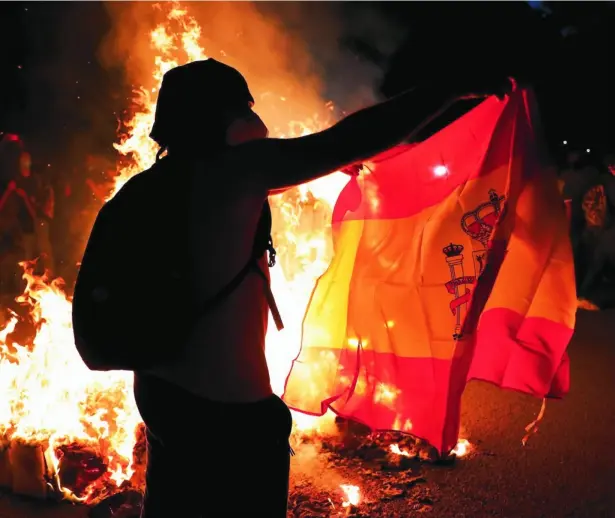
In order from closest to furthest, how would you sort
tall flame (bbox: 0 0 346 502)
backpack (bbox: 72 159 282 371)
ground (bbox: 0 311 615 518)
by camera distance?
backpack (bbox: 72 159 282 371) < ground (bbox: 0 311 615 518) < tall flame (bbox: 0 0 346 502)

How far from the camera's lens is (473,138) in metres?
2.83

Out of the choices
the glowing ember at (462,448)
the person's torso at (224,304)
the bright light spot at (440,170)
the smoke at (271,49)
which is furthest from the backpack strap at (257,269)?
the smoke at (271,49)

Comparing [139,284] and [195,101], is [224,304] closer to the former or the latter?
[139,284]

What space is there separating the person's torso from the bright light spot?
1.68 m

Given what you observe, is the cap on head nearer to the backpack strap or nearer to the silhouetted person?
the silhouetted person

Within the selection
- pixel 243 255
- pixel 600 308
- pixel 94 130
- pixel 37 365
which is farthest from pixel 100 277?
pixel 600 308

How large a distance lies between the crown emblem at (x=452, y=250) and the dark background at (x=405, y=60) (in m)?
0.74

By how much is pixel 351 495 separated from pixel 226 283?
2.65 meters

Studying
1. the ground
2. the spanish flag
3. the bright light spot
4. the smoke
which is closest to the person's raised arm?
the spanish flag

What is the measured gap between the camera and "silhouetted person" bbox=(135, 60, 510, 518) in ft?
4.77

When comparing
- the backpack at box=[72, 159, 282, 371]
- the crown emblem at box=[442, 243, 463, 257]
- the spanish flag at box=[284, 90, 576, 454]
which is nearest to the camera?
the backpack at box=[72, 159, 282, 371]

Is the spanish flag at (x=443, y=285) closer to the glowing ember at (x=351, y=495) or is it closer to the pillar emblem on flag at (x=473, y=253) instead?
the pillar emblem on flag at (x=473, y=253)

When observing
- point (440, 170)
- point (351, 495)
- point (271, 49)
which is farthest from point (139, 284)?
point (271, 49)

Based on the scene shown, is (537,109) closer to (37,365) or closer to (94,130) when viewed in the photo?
(37,365)
